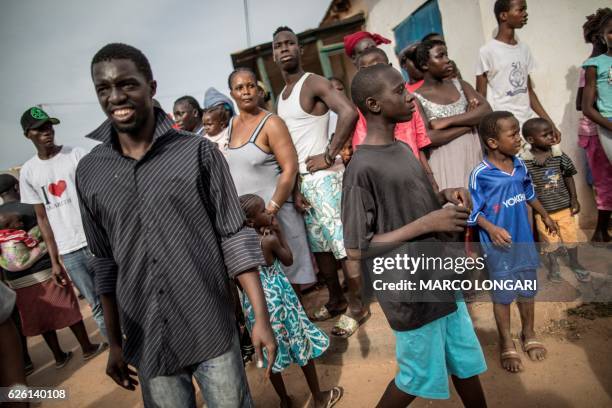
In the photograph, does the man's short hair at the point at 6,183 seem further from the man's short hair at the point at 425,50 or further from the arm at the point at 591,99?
the arm at the point at 591,99

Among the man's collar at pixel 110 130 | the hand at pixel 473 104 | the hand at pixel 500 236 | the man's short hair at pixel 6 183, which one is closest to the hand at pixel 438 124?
the hand at pixel 473 104

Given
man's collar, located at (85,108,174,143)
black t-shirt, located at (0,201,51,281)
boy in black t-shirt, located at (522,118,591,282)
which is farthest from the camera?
black t-shirt, located at (0,201,51,281)

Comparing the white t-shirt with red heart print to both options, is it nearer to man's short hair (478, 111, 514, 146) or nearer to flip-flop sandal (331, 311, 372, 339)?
flip-flop sandal (331, 311, 372, 339)

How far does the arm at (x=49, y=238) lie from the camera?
380cm

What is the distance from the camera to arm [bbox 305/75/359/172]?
2.77 metres

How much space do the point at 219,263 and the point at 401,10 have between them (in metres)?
6.57

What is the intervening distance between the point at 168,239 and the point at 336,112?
1.78 meters

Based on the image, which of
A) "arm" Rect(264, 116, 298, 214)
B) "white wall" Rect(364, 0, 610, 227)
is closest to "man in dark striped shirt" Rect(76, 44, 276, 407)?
"arm" Rect(264, 116, 298, 214)

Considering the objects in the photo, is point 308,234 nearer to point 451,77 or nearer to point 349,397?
point 349,397

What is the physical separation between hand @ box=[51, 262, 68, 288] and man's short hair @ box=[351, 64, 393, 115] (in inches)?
143

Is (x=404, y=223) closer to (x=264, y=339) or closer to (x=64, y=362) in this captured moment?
(x=264, y=339)

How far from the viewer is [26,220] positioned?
12.8ft

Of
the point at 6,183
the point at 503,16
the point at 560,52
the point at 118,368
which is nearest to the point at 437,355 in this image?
the point at 118,368

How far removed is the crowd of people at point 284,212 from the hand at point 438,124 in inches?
0.9
